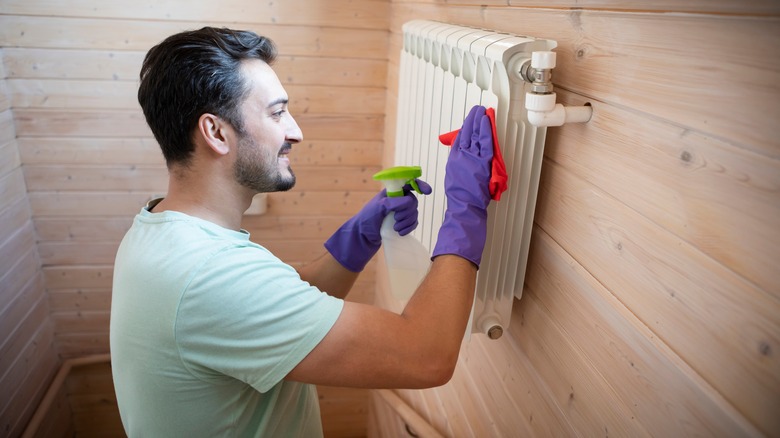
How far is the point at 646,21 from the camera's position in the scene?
0.79 metres

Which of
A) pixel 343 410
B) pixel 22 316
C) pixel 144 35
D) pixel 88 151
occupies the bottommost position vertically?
pixel 343 410

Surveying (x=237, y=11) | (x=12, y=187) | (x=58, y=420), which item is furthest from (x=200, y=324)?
(x=58, y=420)

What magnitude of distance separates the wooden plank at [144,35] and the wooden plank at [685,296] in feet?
4.86

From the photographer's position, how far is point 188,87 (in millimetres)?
1164

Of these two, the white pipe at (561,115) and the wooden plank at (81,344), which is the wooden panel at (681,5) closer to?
the white pipe at (561,115)

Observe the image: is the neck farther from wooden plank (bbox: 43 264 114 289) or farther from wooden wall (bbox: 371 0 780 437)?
→ wooden plank (bbox: 43 264 114 289)

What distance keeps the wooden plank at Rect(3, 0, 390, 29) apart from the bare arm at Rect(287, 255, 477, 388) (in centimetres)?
156

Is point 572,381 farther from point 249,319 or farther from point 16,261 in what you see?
point 16,261

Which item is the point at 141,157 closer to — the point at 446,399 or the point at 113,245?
the point at 113,245

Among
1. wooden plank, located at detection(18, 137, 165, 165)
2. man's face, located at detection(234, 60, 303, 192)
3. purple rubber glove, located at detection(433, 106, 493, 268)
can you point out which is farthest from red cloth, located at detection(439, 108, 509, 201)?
wooden plank, located at detection(18, 137, 165, 165)

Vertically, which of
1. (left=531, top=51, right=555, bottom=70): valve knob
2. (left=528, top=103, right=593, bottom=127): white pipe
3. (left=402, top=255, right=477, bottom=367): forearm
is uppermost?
(left=531, top=51, right=555, bottom=70): valve knob

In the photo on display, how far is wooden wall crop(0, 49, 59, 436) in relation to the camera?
2137mm

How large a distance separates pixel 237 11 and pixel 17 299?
1373mm

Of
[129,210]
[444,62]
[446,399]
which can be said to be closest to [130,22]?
[129,210]
